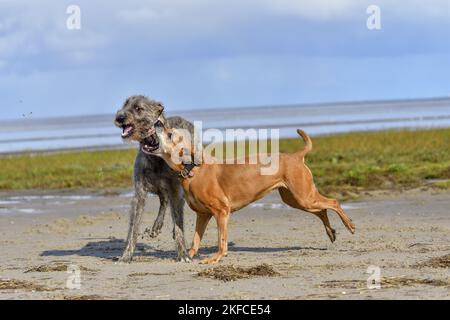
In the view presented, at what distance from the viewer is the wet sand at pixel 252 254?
30.6ft

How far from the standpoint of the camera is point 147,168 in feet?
39.4

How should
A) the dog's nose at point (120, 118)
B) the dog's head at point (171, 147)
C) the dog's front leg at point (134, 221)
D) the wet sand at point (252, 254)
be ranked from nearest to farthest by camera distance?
1. the wet sand at point (252, 254)
2. the dog's head at point (171, 147)
3. the dog's nose at point (120, 118)
4. the dog's front leg at point (134, 221)

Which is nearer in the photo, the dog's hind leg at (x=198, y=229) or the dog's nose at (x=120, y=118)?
the dog's nose at (x=120, y=118)

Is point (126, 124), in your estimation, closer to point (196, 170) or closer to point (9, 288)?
point (196, 170)

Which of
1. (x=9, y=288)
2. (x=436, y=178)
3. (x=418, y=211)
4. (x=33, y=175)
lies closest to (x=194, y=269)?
(x=9, y=288)

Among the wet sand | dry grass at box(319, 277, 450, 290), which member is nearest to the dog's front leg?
the wet sand

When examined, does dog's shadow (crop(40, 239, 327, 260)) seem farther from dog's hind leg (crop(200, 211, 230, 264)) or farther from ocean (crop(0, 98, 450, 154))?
ocean (crop(0, 98, 450, 154))

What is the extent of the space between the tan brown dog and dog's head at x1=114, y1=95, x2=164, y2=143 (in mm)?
172

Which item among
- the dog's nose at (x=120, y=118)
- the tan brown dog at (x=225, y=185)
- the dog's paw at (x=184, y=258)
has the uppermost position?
the dog's nose at (x=120, y=118)

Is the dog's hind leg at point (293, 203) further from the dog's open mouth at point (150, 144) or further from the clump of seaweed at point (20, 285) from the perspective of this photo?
the clump of seaweed at point (20, 285)

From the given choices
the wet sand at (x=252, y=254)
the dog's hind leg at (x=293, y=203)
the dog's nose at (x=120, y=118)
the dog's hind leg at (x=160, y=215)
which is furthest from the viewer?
the dog's hind leg at (x=160, y=215)

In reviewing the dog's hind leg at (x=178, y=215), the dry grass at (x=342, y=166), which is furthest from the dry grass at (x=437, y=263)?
the dry grass at (x=342, y=166)

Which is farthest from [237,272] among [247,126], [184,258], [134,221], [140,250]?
[247,126]

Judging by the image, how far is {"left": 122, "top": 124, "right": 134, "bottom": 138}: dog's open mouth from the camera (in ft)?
38.3
